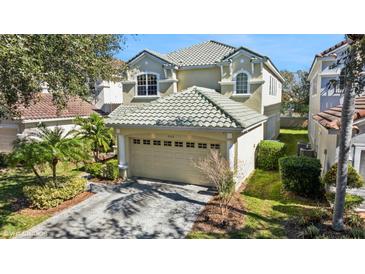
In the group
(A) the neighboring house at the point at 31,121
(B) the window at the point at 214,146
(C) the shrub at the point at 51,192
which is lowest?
(C) the shrub at the point at 51,192

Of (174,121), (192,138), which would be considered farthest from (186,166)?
(174,121)

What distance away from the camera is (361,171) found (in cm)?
888

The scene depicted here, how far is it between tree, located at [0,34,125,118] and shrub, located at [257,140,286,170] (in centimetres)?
961

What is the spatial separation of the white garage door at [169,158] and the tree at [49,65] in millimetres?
3923

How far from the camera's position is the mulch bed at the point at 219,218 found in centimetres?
774

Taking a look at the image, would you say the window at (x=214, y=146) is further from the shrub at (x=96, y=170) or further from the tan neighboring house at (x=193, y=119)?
the shrub at (x=96, y=170)

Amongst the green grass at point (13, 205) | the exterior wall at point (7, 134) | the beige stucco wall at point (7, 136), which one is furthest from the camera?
the beige stucco wall at point (7, 136)

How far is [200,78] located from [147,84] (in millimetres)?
3967

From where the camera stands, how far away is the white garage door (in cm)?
1144

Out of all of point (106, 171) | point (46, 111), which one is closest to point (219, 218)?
point (106, 171)

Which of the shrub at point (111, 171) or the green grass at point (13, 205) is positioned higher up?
the shrub at point (111, 171)

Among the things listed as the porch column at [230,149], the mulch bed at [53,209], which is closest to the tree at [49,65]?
the mulch bed at [53,209]

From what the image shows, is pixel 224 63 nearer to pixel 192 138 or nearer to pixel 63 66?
pixel 192 138

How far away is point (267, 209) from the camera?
922 centimetres
